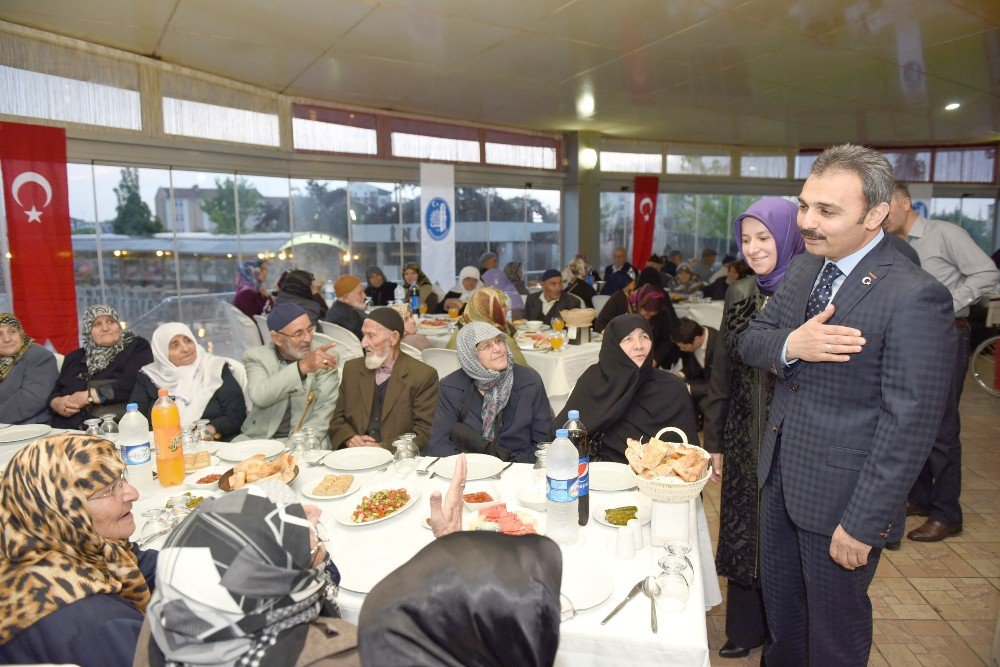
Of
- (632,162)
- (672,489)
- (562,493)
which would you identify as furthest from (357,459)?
(632,162)

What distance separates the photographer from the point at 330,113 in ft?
26.8

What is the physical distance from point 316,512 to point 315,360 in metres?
1.80

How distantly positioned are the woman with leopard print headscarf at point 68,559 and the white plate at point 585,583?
3.31 feet

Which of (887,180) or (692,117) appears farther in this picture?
(692,117)

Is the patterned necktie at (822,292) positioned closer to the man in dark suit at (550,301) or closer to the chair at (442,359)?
the chair at (442,359)

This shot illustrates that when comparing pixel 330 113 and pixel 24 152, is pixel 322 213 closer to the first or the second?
pixel 330 113

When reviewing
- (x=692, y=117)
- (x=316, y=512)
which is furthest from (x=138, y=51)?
(x=692, y=117)

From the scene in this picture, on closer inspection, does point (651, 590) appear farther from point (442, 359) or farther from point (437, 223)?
point (437, 223)

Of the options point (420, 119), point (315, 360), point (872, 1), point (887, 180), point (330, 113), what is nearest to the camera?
point (887, 180)

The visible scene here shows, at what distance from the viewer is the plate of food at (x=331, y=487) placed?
7.02 ft

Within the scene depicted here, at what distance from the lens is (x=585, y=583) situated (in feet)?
5.05

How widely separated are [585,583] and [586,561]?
0.31 feet

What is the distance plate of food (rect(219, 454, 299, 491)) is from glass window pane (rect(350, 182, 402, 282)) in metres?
6.82

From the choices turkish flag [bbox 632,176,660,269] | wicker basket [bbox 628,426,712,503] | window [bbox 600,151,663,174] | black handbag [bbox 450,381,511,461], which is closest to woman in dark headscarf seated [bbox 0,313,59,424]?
black handbag [bbox 450,381,511,461]
